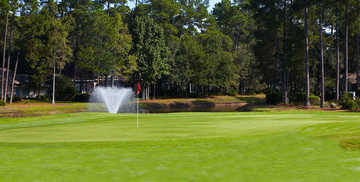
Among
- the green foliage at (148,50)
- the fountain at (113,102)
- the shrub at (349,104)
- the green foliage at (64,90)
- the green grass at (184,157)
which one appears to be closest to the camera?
the green grass at (184,157)

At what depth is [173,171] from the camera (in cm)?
893

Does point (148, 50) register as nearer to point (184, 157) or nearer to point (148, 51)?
point (148, 51)

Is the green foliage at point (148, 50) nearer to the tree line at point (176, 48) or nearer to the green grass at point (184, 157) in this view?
the tree line at point (176, 48)

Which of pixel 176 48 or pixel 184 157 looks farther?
pixel 176 48

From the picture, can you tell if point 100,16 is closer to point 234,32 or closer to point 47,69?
point 47,69

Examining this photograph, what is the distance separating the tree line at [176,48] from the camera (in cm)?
5469

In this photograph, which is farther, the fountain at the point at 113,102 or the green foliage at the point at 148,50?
the green foliage at the point at 148,50

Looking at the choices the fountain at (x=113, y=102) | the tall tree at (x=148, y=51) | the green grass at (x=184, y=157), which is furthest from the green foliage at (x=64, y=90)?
the green grass at (x=184, y=157)

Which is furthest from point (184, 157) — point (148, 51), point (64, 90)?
point (148, 51)

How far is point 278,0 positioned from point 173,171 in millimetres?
49310

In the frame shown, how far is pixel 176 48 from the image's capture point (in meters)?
83.8

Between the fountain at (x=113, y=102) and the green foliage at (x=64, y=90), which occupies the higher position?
the green foliage at (x=64, y=90)

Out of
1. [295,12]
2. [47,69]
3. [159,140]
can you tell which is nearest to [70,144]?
[159,140]

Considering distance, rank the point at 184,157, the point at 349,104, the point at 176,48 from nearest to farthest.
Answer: the point at 184,157, the point at 349,104, the point at 176,48
